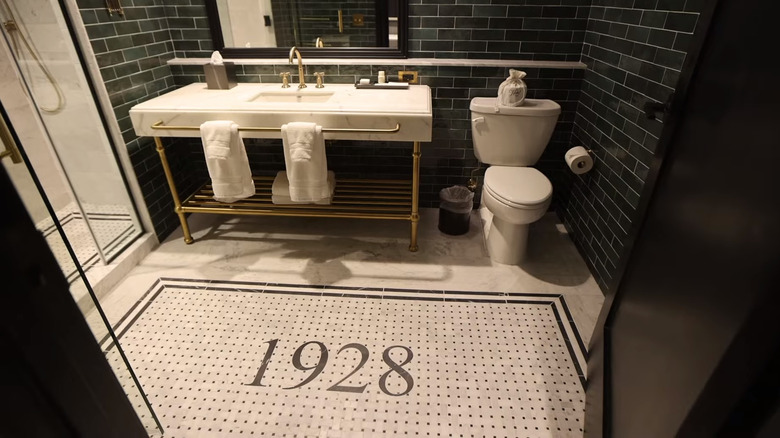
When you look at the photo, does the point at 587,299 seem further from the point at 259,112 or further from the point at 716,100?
the point at 259,112

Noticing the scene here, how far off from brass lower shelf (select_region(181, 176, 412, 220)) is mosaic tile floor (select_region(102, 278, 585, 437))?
460 millimetres

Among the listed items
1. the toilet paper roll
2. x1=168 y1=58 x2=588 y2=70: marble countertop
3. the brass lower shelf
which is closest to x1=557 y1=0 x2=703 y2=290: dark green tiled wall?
the toilet paper roll

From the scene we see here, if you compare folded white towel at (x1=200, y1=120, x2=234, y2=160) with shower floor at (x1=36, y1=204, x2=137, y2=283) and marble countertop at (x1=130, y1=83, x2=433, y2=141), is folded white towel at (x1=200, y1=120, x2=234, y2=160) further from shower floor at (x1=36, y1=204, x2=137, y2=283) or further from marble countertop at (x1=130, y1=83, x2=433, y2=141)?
shower floor at (x1=36, y1=204, x2=137, y2=283)

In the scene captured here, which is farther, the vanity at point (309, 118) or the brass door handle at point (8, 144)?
the vanity at point (309, 118)

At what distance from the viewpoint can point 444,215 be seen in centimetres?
251

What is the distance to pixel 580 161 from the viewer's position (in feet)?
7.01

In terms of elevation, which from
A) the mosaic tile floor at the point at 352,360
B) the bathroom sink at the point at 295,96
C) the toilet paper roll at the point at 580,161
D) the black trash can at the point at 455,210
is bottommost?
the mosaic tile floor at the point at 352,360

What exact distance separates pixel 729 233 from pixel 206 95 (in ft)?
7.64

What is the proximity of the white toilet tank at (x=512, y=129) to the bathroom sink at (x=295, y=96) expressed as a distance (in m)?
0.84

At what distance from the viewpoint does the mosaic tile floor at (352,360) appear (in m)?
1.45

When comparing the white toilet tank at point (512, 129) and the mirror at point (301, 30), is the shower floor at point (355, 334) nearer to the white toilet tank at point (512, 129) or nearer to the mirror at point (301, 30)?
the white toilet tank at point (512, 129)

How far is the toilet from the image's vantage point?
2090mm

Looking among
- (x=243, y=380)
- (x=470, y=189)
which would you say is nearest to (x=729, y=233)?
(x=243, y=380)

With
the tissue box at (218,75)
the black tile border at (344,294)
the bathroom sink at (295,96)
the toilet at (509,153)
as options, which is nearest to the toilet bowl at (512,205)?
the toilet at (509,153)
